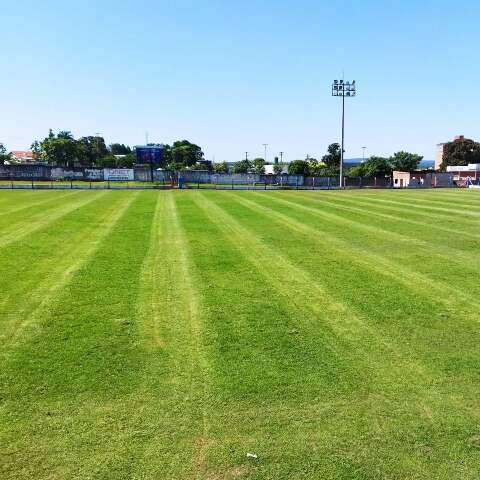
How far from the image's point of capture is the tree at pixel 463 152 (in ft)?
417

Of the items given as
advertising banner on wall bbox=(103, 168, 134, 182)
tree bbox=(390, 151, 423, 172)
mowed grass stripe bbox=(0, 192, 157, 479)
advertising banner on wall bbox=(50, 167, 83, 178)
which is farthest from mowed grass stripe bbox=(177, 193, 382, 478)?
tree bbox=(390, 151, 423, 172)

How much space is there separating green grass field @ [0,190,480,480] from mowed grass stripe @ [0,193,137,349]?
0.17 feet

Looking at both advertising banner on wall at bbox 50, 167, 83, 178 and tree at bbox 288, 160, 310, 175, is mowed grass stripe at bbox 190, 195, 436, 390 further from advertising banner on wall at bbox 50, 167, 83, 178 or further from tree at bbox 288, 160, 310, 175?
tree at bbox 288, 160, 310, 175

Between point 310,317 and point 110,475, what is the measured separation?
148 inches

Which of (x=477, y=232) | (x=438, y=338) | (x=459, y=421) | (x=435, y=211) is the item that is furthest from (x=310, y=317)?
(x=435, y=211)

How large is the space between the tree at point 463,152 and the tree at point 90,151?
105384 mm

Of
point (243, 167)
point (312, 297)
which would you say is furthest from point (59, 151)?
point (312, 297)

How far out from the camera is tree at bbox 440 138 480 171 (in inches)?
5000

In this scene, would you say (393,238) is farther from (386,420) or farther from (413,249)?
(386,420)

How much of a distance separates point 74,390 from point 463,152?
141057 mm

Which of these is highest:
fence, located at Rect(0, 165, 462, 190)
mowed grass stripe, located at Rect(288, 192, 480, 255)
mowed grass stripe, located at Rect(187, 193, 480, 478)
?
fence, located at Rect(0, 165, 462, 190)

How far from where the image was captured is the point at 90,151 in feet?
497

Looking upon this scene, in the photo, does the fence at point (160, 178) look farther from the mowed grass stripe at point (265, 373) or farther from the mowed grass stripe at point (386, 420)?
the mowed grass stripe at point (386, 420)

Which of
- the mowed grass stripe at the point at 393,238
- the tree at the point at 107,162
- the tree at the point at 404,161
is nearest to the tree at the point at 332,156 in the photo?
the tree at the point at 404,161
